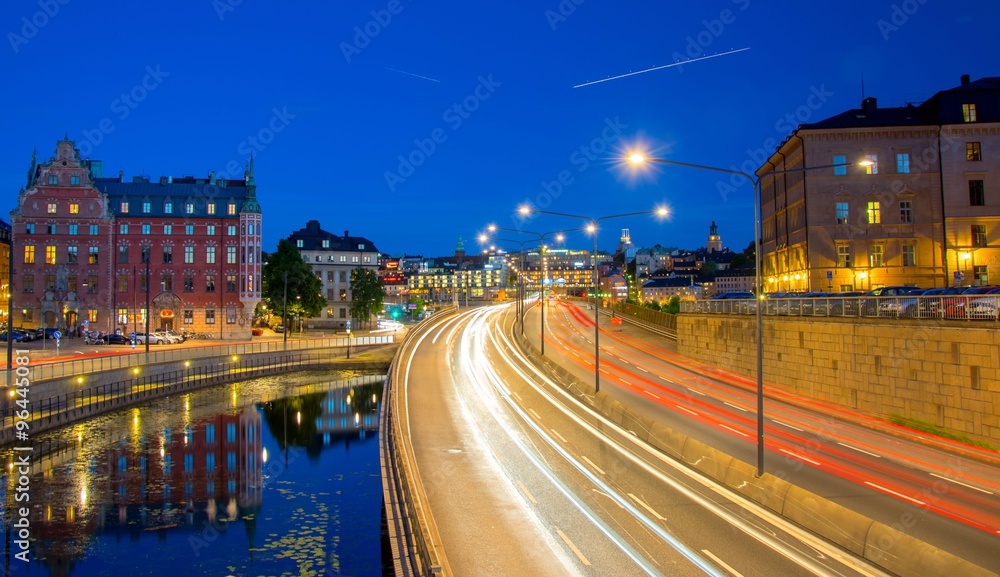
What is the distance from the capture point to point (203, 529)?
1043 inches

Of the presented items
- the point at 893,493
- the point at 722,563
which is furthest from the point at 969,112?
the point at 722,563

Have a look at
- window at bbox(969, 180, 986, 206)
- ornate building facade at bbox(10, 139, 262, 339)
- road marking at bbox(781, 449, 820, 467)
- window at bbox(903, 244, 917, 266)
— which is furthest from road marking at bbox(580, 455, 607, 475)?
ornate building facade at bbox(10, 139, 262, 339)

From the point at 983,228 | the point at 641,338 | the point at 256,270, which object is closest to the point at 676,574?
the point at 983,228

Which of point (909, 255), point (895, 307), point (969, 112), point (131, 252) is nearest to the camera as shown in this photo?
point (895, 307)

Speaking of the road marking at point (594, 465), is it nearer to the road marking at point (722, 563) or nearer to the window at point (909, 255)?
the road marking at point (722, 563)

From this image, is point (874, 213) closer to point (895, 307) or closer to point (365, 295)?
point (895, 307)

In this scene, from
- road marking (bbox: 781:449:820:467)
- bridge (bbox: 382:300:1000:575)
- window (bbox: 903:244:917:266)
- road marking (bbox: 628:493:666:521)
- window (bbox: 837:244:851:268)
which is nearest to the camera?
bridge (bbox: 382:300:1000:575)

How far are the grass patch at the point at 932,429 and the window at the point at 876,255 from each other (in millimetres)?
28901

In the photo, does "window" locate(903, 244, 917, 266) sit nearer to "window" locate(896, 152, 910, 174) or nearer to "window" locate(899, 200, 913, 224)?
"window" locate(899, 200, 913, 224)

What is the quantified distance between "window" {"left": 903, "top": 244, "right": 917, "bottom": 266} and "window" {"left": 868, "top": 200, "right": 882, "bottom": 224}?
278 cm

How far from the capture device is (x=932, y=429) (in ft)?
90.6

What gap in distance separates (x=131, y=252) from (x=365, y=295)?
116 ft

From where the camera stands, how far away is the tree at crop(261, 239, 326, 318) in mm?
93938

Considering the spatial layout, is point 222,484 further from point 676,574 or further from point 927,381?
point 927,381
